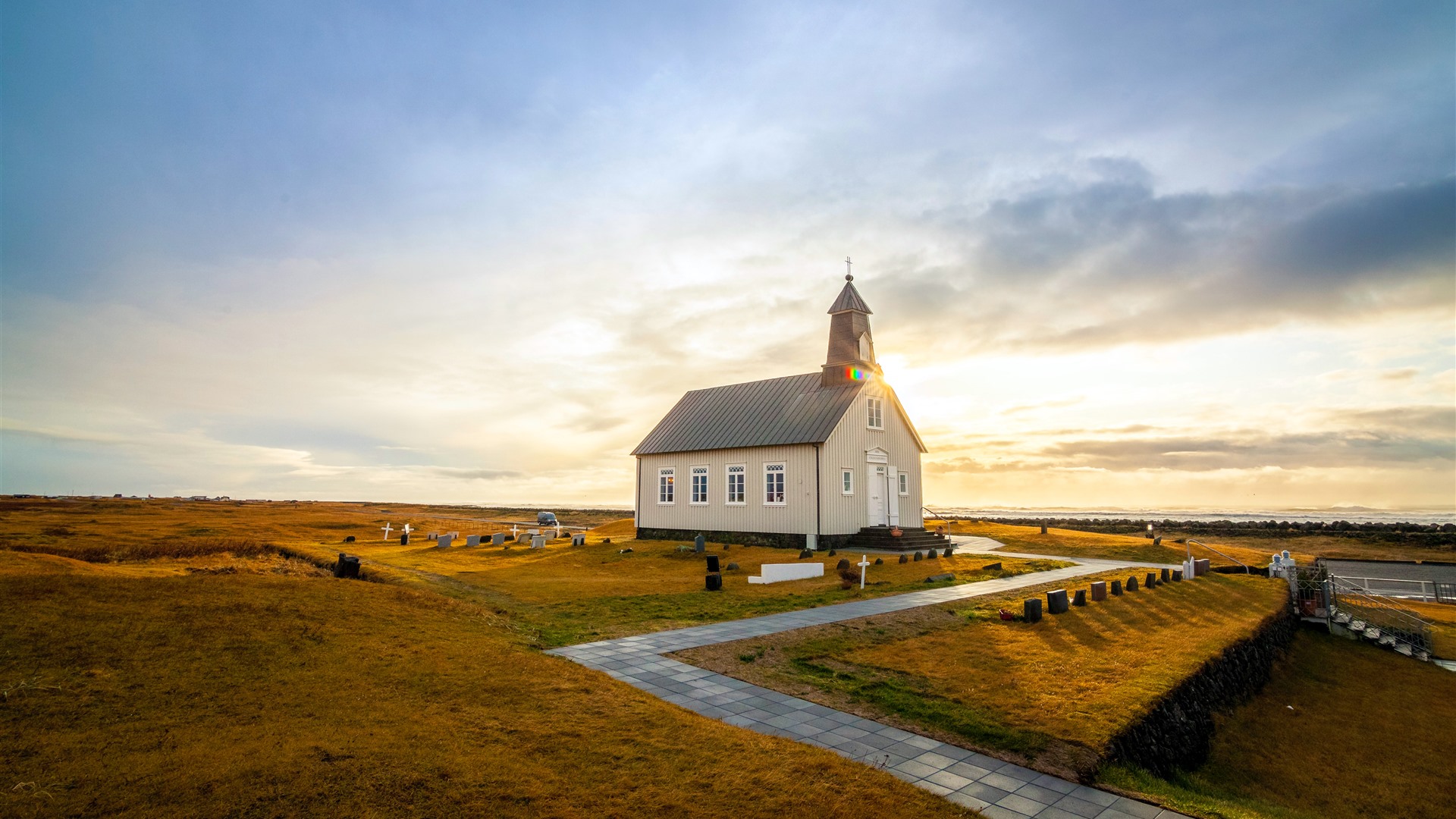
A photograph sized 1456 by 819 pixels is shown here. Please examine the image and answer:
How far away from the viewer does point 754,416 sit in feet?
109

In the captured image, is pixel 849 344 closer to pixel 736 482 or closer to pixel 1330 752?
pixel 736 482

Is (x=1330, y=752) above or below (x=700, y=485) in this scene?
below

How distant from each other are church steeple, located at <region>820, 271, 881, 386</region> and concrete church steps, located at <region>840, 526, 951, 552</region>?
6.84 m

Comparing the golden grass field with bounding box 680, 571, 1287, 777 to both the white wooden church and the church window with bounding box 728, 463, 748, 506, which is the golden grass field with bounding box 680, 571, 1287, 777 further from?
the church window with bounding box 728, 463, 748, 506

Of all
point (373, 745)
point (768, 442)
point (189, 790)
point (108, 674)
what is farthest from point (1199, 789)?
point (768, 442)

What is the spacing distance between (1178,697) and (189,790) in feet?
39.6

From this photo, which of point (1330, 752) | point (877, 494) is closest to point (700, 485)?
point (877, 494)

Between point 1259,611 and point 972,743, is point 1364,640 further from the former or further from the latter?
point 972,743

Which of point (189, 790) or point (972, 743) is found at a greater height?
point (189, 790)

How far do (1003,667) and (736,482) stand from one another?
21234 millimetres

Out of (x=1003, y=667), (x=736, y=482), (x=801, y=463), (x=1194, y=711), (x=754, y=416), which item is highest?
(x=754, y=416)

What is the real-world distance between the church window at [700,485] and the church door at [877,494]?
7.40m

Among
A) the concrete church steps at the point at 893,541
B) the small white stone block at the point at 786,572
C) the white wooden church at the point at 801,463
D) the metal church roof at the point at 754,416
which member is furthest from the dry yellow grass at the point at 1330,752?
the metal church roof at the point at 754,416

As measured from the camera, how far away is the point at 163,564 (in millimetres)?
15492
